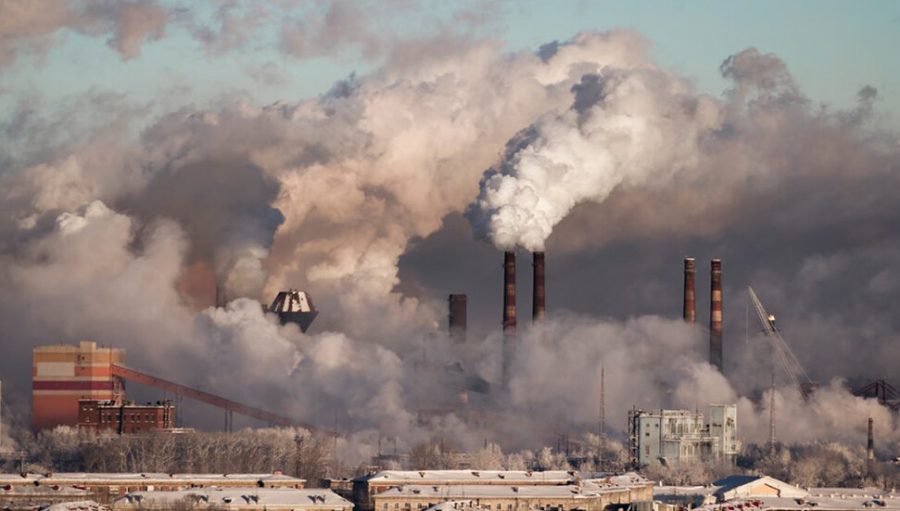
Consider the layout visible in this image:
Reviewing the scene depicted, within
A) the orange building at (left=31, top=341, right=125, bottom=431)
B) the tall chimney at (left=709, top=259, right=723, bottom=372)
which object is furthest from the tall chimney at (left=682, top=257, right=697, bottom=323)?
the orange building at (left=31, top=341, right=125, bottom=431)

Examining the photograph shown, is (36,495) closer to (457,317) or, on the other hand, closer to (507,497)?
(507,497)

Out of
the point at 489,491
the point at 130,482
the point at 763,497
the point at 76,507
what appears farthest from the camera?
the point at 763,497

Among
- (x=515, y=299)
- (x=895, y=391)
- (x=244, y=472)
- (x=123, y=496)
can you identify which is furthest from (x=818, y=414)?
(x=123, y=496)

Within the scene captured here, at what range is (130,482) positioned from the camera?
74875 millimetres

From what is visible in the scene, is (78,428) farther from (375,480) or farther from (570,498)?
(570,498)

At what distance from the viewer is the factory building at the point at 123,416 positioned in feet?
321

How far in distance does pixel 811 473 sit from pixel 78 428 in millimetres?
31377

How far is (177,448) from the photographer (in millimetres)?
89562

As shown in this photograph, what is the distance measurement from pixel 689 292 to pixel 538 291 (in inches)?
295

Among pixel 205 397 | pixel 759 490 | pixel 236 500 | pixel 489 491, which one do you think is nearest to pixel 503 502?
pixel 489 491

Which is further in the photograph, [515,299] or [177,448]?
[515,299]

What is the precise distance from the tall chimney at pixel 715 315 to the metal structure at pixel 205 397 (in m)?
18.6

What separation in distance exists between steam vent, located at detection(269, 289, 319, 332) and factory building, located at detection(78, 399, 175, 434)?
24.9 feet

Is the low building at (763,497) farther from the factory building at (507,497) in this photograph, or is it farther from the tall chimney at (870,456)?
the tall chimney at (870,456)
